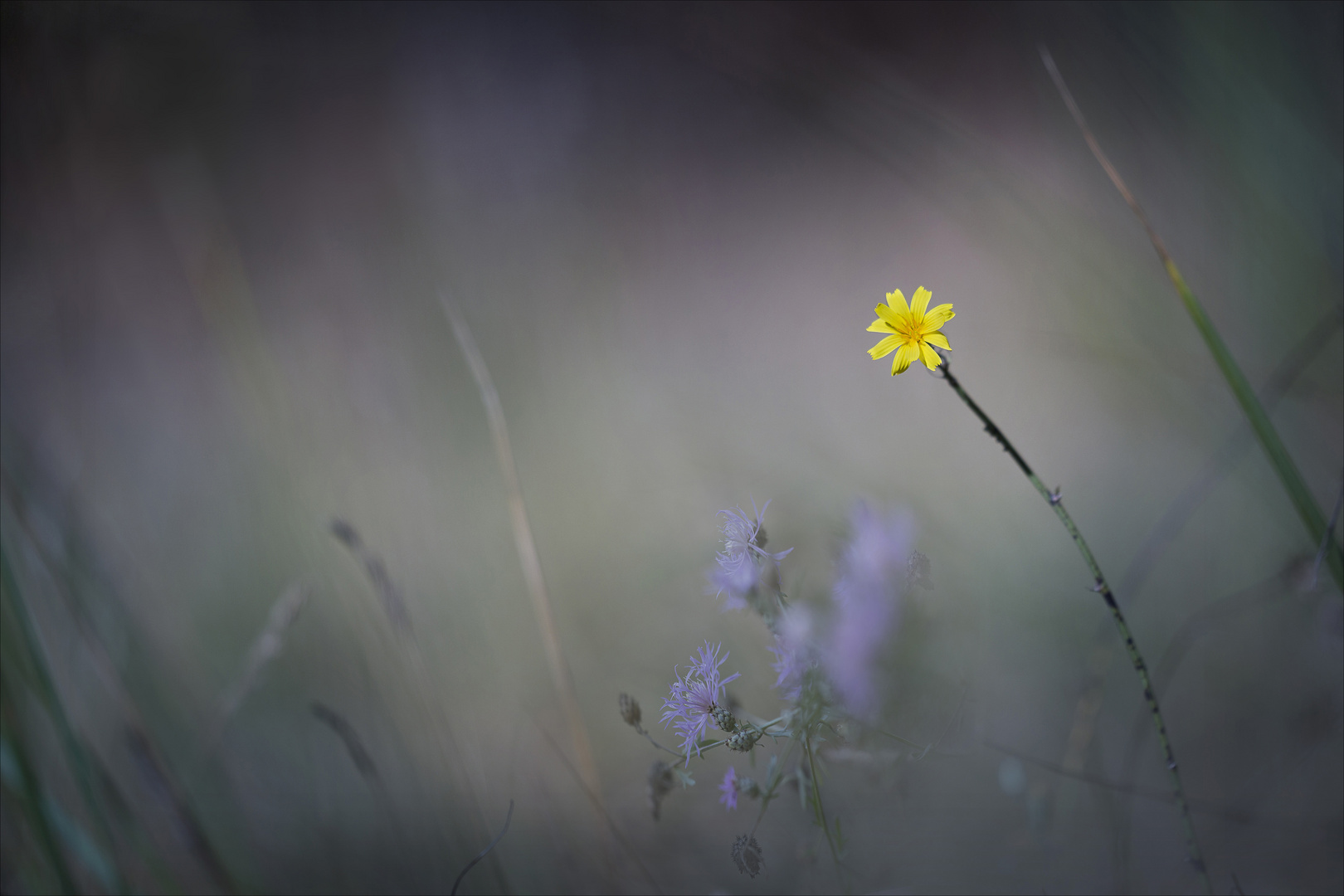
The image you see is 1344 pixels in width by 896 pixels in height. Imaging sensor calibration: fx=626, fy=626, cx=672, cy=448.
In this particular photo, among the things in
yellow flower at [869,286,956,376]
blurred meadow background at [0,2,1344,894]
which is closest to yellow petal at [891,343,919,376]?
yellow flower at [869,286,956,376]

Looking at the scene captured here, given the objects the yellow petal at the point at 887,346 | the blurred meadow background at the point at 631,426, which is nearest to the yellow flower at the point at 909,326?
the yellow petal at the point at 887,346

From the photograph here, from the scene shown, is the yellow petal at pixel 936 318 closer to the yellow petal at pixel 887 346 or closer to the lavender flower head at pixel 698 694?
the yellow petal at pixel 887 346

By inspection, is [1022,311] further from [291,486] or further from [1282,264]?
[291,486]

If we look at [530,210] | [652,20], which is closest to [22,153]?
[530,210]

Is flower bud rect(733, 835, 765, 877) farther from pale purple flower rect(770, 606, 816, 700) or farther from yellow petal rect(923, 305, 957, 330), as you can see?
yellow petal rect(923, 305, 957, 330)

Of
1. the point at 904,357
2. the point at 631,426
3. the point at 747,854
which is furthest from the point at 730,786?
the point at 631,426
